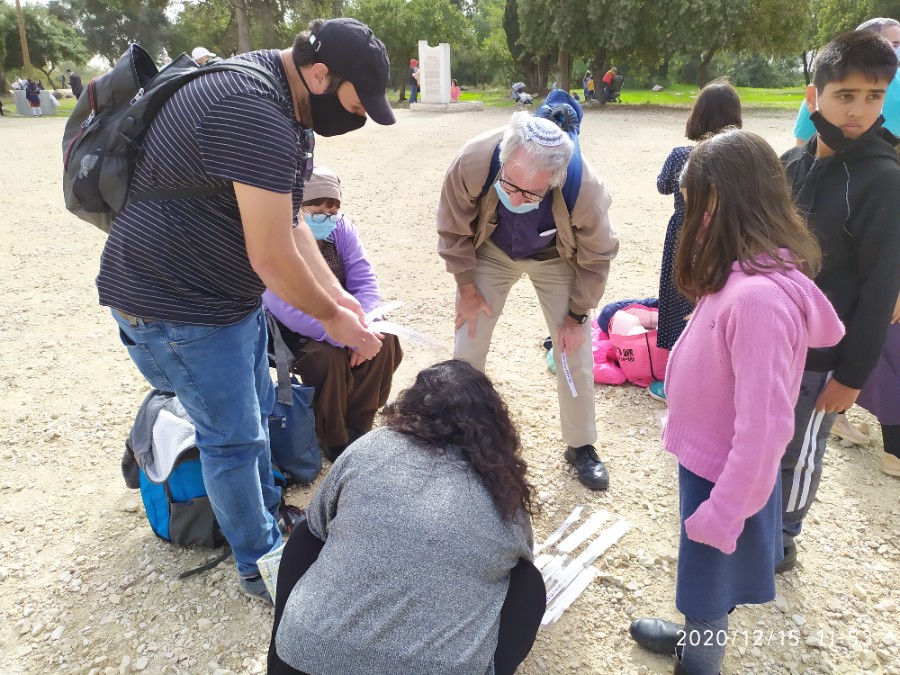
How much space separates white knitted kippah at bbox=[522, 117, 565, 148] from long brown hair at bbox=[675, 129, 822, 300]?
78 centimetres

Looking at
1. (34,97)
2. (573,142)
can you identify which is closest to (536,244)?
(573,142)

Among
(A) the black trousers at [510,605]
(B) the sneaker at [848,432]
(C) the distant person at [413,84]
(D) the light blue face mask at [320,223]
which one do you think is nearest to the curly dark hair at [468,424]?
(A) the black trousers at [510,605]

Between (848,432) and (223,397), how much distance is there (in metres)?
3.16

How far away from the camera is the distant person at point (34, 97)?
21531 mm

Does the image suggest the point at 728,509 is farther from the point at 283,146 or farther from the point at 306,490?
the point at 306,490

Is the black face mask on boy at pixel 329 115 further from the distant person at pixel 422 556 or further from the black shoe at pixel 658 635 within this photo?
the black shoe at pixel 658 635

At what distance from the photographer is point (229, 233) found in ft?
6.19

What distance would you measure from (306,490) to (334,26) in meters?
2.09

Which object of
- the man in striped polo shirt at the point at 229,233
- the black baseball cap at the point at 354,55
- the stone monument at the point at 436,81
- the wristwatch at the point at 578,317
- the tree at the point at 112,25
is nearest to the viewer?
the man in striped polo shirt at the point at 229,233

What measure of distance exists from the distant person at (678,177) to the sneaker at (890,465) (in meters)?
1.13

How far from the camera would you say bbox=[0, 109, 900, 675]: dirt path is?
2.22 m

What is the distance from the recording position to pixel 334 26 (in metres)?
1.85

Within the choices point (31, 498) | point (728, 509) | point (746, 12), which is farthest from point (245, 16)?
point (728, 509)

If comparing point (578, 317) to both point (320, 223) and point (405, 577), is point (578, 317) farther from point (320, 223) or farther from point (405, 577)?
point (405, 577)
